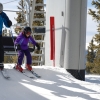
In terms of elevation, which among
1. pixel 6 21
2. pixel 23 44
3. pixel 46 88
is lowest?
pixel 46 88

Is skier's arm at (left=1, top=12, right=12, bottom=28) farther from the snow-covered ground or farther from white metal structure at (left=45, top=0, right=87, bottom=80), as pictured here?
white metal structure at (left=45, top=0, right=87, bottom=80)

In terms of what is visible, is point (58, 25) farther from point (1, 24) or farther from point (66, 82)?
point (66, 82)

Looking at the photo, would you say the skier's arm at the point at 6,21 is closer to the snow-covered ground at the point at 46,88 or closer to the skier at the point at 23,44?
the skier at the point at 23,44

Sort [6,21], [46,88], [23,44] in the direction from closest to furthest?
[46,88] < [6,21] < [23,44]

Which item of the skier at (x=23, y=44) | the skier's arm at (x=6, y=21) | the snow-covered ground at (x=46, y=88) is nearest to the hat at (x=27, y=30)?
the skier at (x=23, y=44)

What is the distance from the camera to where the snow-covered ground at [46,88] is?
4.66m

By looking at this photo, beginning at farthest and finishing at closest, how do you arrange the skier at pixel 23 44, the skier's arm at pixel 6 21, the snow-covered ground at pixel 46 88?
the skier at pixel 23 44
the skier's arm at pixel 6 21
the snow-covered ground at pixel 46 88

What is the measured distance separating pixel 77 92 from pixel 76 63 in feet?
7.66

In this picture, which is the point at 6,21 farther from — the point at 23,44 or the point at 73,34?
the point at 73,34

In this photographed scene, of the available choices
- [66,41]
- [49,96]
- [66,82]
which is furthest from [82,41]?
[49,96]

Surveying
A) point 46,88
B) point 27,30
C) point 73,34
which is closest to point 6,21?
point 27,30

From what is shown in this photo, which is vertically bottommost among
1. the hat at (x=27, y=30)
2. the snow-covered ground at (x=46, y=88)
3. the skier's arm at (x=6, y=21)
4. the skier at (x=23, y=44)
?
the snow-covered ground at (x=46, y=88)

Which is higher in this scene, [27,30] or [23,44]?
[27,30]

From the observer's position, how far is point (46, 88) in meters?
5.25
